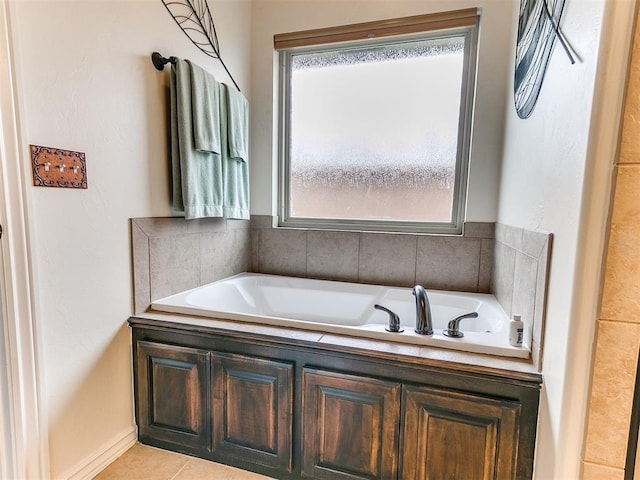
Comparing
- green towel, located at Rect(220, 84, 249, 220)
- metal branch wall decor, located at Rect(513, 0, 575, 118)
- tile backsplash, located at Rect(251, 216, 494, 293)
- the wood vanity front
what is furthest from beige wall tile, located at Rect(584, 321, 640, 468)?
green towel, located at Rect(220, 84, 249, 220)

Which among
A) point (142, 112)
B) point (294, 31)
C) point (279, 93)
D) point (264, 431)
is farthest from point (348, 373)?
point (294, 31)

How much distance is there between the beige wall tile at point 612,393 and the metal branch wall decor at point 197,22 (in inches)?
86.2

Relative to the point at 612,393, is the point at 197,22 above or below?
above

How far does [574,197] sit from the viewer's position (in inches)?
35.2

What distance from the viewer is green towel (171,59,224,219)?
67.7 inches

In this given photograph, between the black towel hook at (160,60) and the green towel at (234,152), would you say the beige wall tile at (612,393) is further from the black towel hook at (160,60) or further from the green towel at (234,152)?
the black towel hook at (160,60)

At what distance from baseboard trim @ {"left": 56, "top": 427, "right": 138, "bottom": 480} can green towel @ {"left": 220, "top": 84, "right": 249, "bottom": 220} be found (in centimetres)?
124

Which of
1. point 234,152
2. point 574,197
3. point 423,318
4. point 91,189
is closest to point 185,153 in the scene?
point 234,152

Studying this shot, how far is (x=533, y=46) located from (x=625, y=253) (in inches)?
43.9

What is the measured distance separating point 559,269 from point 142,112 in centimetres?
182

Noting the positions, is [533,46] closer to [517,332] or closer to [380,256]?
[517,332]

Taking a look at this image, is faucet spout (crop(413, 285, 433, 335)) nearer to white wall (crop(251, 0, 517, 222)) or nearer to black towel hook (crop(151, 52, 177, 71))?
white wall (crop(251, 0, 517, 222))

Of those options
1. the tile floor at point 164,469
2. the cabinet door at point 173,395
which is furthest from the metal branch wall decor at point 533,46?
the tile floor at point 164,469

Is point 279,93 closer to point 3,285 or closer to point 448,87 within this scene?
point 448,87
